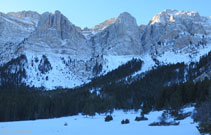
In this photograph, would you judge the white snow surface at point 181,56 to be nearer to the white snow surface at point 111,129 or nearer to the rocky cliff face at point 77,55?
the rocky cliff face at point 77,55

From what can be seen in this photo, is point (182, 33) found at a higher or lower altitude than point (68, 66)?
higher

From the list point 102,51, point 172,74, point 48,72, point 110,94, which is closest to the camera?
point 110,94

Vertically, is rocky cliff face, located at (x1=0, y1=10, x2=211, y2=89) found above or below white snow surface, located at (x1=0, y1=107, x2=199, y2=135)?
above

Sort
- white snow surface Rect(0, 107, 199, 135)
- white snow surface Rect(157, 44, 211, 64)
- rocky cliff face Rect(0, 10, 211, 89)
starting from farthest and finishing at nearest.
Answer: white snow surface Rect(157, 44, 211, 64), rocky cliff face Rect(0, 10, 211, 89), white snow surface Rect(0, 107, 199, 135)

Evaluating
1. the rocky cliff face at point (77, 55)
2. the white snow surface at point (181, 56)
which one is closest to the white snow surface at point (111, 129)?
the rocky cliff face at point (77, 55)

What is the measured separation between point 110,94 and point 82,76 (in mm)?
70318

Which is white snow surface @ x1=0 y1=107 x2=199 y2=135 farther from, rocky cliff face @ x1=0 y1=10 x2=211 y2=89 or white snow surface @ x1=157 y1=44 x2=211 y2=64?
white snow surface @ x1=157 y1=44 x2=211 y2=64

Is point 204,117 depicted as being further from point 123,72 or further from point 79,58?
point 79,58

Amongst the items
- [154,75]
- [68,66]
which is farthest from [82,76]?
[154,75]

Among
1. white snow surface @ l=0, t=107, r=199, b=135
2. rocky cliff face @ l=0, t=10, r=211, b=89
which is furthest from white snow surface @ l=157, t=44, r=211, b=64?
white snow surface @ l=0, t=107, r=199, b=135

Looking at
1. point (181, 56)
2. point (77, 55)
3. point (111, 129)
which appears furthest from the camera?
point (77, 55)

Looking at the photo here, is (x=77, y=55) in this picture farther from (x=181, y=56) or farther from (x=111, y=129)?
(x=111, y=129)

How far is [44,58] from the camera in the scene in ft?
538

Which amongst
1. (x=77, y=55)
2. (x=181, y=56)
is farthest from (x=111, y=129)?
(x=77, y=55)
